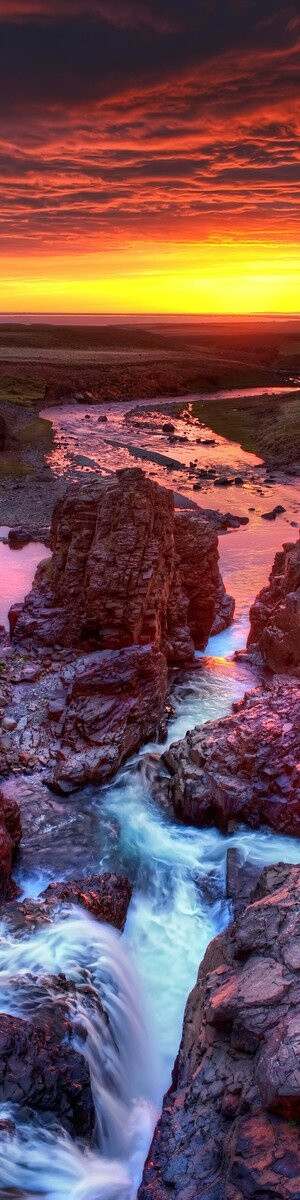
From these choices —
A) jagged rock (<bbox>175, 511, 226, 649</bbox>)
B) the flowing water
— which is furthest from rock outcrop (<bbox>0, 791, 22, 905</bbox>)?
jagged rock (<bbox>175, 511, 226, 649</bbox>)

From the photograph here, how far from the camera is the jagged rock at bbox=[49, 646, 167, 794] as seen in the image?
1521 centimetres

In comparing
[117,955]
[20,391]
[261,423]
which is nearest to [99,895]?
[117,955]

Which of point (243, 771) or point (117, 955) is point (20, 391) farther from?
point (117, 955)

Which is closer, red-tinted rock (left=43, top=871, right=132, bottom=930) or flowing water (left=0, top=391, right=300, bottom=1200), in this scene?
flowing water (left=0, top=391, right=300, bottom=1200)

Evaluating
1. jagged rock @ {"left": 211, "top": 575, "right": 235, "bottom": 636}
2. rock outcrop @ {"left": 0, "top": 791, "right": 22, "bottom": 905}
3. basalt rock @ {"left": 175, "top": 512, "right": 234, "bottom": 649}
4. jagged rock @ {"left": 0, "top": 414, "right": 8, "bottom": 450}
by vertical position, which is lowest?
rock outcrop @ {"left": 0, "top": 791, "right": 22, "bottom": 905}

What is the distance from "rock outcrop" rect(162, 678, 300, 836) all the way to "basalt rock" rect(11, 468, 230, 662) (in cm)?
409

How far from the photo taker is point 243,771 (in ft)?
43.5

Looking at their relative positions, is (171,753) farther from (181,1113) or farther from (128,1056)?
(181,1113)

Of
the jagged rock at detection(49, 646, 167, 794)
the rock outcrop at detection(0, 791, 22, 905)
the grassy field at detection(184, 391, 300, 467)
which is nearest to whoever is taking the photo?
the rock outcrop at detection(0, 791, 22, 905)

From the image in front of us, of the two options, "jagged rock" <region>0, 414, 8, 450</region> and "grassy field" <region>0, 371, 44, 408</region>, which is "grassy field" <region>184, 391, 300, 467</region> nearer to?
"grassy field" <region>0, 371, 44, 408</region>

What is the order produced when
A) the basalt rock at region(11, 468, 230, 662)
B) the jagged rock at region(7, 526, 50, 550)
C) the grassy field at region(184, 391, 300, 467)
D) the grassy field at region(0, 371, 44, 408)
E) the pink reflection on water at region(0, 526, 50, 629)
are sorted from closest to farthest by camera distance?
the basalt rock at region(11, 468, 230, 662), the pink reflection on water at region(0, 526, 50, 629), the jagged rock at region(7, 526, 50, 550), the grassy field at region(184, 391, 300, 467), the grassy field at region(0, 371, 44, 408)

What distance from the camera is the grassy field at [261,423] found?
183ft

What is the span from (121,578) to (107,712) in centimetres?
355

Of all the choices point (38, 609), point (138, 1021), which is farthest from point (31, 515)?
point (138, 1021)
